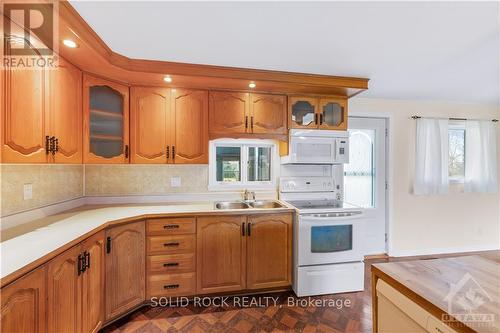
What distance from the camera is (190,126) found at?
7.99 ft

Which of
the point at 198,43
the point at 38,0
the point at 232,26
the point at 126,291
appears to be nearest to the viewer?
the point at 38,0

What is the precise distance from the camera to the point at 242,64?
214 cm

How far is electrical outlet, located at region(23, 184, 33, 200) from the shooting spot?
1.74m

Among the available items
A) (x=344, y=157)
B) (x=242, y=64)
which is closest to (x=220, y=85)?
(x=242, y=64)

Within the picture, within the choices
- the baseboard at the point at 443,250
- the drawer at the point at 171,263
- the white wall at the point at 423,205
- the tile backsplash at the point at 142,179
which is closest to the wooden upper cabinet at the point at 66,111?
the tile backsplash at the point at 142,179

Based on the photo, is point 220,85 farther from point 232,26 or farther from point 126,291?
point 126,291

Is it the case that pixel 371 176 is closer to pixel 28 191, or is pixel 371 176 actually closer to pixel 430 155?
pixel 430 155

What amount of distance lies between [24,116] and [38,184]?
0.73 meters

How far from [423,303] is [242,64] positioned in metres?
2.08

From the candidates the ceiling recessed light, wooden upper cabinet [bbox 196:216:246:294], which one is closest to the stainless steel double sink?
wooden upper cabinet [bbox 196:216:246:294]

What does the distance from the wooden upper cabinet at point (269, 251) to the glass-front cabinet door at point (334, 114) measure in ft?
3.89

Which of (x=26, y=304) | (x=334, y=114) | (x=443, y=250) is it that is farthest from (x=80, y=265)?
(x=443, y=250)

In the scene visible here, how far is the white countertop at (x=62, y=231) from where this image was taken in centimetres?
112

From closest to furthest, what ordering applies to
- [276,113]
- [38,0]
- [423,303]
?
[423,303], [38,0], [276,113]
